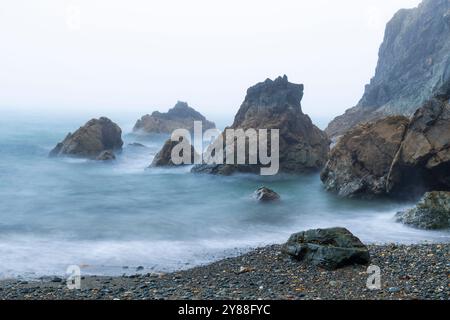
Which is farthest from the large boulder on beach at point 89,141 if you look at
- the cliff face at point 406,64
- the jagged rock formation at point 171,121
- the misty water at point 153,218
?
the jagged rock formation at point 171,121

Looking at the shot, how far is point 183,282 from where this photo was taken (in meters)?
15.3

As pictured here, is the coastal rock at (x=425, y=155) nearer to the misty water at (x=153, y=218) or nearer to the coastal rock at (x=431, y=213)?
the misty water at (x=153, y=218)

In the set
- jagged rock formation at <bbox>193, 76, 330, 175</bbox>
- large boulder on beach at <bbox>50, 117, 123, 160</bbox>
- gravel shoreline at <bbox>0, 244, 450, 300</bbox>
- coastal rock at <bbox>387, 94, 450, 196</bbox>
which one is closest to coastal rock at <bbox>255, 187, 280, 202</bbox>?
coastal rock at <bbox>387, 94, 450, 196</bbox>

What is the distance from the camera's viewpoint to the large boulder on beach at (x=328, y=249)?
15695mm

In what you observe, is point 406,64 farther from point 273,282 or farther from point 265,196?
point 273,282

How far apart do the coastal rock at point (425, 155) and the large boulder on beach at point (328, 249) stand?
15.9 m

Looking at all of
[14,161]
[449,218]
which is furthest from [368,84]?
[449,218]

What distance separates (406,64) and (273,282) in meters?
98.6

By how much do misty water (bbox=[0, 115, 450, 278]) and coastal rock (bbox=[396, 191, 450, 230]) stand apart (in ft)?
2.27

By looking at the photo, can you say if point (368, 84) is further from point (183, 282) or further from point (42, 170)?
point (183, 282)

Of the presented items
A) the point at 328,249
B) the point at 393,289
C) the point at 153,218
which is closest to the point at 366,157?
the point at 153,218

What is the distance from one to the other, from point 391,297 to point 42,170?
4609 cm

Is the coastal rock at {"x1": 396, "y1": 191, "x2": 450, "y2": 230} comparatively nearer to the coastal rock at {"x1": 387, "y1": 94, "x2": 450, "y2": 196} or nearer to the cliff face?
the coastal rock at {"x1": 387, "y1": 94, "x2": 450, "y2": 196}

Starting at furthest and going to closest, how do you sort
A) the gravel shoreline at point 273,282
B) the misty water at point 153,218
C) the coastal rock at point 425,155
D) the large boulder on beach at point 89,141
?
the large boulder on beach at point 89,141 → the coastal rock at point 425,155 → the misty water at point 153,218 → the gravel shoreline at point 273,282
